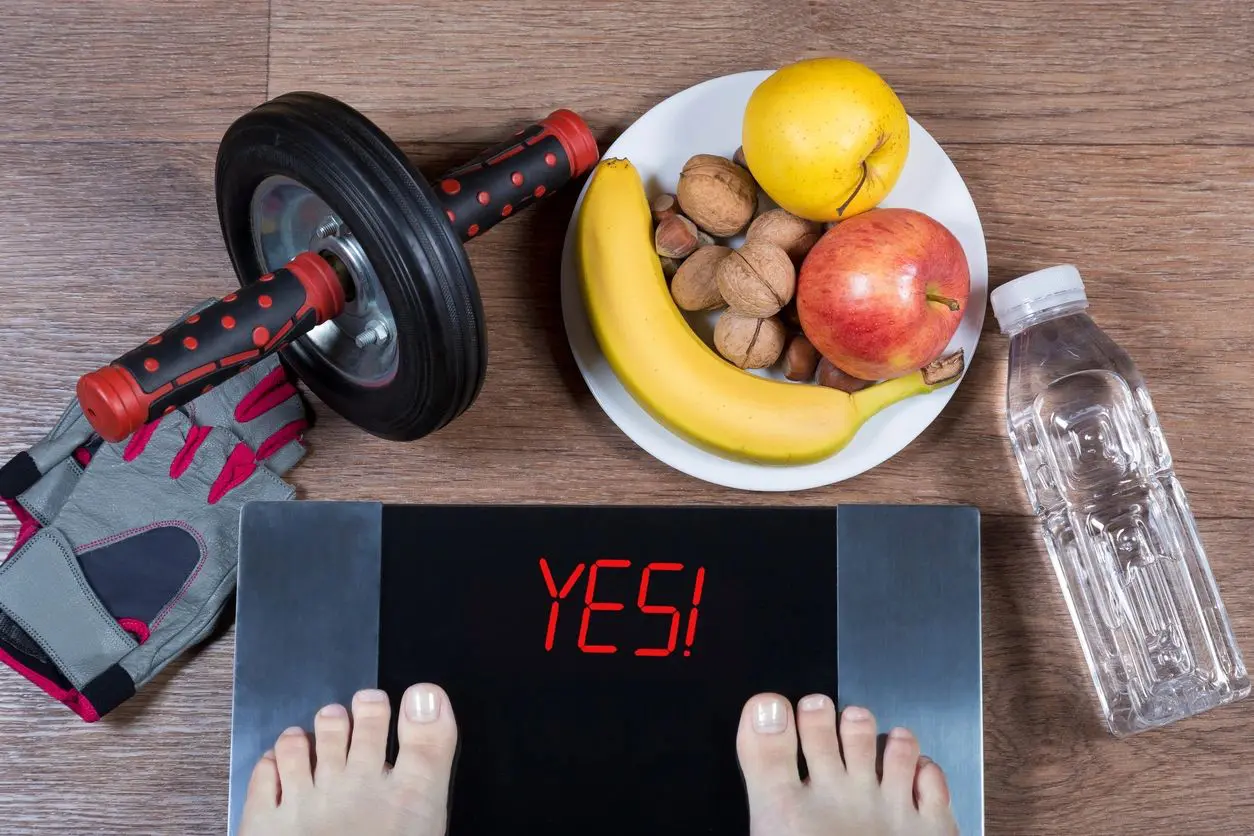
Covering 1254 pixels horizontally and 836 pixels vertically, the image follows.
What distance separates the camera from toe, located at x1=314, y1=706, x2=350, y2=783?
0.66m

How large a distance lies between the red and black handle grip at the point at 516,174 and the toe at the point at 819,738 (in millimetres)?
404

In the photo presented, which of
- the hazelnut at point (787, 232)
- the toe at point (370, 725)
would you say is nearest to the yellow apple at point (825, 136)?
the hazelnut at point (787, 232)

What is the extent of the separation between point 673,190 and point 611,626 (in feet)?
1.16

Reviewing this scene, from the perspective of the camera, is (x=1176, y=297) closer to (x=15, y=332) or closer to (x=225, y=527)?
(x=225, y=527)

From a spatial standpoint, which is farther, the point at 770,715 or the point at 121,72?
the point at 121,72

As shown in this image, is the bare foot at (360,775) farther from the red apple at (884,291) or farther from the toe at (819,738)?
the red apple at (884,291)

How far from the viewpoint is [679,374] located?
740 millimetres

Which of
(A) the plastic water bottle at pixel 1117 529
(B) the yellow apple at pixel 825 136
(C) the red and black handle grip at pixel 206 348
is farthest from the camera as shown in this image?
(A) the plastic water bottle at pixel 1117 529

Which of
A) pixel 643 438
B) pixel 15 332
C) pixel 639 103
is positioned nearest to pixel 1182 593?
pixel 643 438

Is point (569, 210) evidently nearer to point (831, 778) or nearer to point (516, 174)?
point (516, 174)

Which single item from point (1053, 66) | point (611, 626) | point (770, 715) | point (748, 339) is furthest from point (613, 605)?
point (1053, 66)

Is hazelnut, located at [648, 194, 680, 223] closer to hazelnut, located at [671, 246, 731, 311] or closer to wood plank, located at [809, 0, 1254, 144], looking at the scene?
hazelnut, located at [671, 246, 731, 311]

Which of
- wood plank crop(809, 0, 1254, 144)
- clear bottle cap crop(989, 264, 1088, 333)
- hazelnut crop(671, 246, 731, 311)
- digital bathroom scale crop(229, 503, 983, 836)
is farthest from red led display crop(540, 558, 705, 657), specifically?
wood plank crop(809, 0, 1254, 144)

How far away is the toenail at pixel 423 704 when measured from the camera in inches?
25.4
